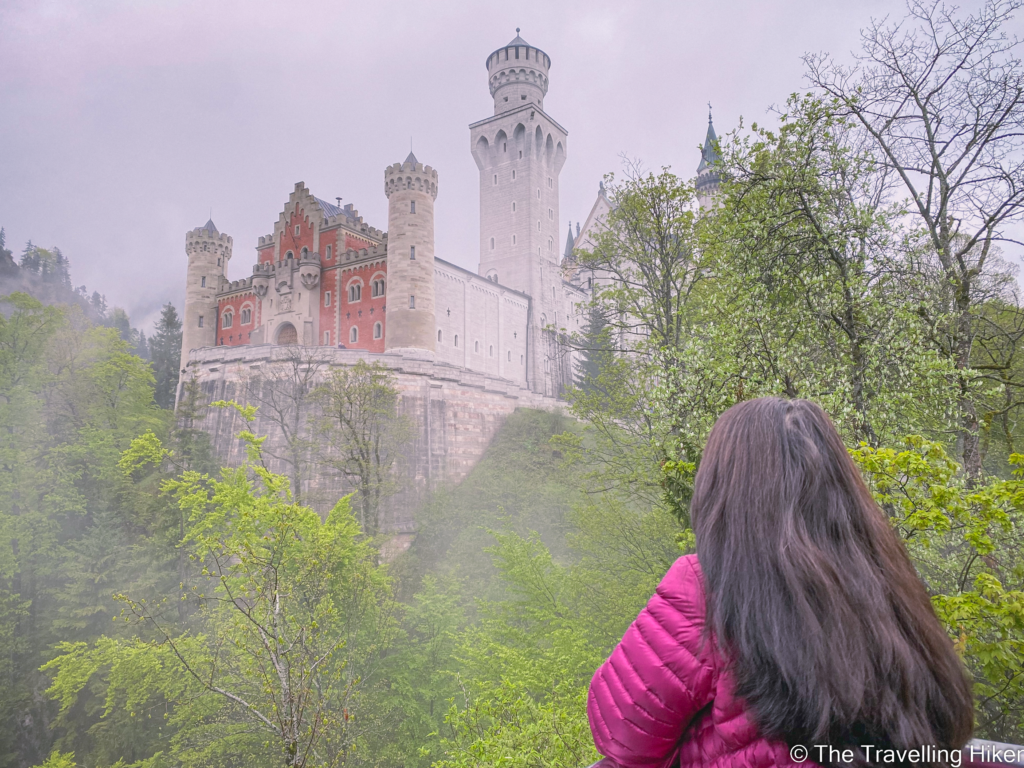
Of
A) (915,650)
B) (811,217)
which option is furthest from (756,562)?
(811,217)

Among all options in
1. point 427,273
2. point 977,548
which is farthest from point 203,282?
point 977,548

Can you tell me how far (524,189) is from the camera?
4203cm

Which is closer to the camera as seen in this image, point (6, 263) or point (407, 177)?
point (407, 177)

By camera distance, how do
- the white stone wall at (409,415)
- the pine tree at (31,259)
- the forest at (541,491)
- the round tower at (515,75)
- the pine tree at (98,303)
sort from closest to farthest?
the forest at (541,491)
the white stone wall at (409,415)
the round tower at (515,75)
the pine tree at (31,259)
the pine tree at (98,303)

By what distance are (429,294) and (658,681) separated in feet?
97.9

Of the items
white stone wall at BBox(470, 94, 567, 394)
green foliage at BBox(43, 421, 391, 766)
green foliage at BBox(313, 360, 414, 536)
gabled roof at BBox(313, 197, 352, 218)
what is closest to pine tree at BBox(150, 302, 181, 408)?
gabled roof at BBox(313, 197, 352, 218)

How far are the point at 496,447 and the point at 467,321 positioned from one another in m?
9.45

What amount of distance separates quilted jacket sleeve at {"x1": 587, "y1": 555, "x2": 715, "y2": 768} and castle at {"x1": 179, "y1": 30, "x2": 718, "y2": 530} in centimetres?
2207

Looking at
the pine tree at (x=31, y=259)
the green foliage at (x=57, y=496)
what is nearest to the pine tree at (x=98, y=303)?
the pine tree at (x=31, y=259)

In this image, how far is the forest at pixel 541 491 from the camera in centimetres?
569

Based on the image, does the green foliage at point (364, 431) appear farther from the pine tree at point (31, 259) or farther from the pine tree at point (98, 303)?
the pine tree at point (98, 303)

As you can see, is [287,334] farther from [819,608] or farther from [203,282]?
[819,608]

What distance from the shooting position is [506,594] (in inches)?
787

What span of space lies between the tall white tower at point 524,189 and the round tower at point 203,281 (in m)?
18.0
